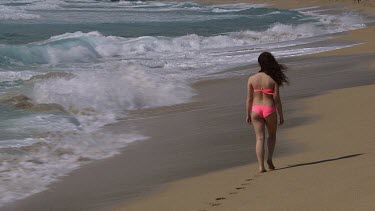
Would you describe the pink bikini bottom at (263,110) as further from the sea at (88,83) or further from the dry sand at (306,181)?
the sea at (88,83)

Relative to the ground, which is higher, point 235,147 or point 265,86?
point 265,86

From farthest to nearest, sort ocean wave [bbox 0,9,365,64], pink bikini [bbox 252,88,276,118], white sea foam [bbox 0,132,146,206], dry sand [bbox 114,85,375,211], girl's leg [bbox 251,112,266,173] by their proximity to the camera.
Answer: ocean wave [bbox 0,9,365,64] → white sea foam [bbox 0,132,146,206] → pink bikini [bbox 252,88,276,118] → girl's leg [bbox 251,112,266,173] → dry sand [bbox 114,85,375,211]

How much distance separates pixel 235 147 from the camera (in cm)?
928

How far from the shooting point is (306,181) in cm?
655

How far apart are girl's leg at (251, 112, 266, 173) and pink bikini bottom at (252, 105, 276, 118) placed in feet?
0.12

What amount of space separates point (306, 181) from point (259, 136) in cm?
113

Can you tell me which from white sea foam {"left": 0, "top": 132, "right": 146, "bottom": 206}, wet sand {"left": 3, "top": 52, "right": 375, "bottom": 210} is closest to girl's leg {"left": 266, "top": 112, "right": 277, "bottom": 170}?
wet sand {"left": 3, "top": 52, "right": 375, "bottom": 210}

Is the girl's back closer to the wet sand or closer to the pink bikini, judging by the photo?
the pink bikini

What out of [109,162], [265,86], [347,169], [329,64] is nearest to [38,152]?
[109,162]

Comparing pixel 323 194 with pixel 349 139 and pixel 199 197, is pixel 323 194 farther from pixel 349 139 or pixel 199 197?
pixel 349 139

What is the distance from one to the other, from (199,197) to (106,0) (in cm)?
8928

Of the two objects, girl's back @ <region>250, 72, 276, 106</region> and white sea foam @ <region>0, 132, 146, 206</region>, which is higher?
girl's back @ <region>250, 72, 276, 106</region>

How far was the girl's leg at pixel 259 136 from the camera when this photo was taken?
24.5 ft

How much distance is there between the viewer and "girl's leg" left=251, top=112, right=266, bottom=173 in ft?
24.5
